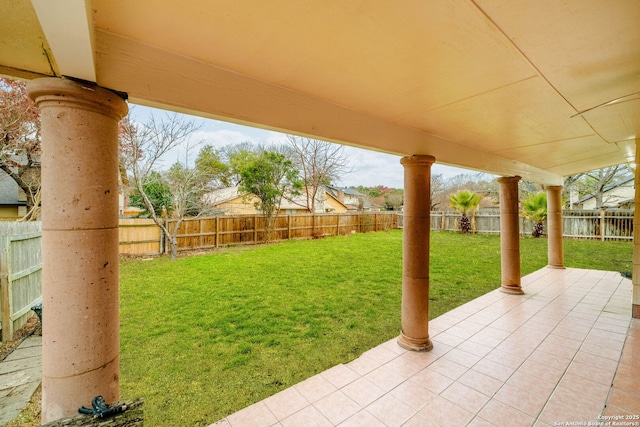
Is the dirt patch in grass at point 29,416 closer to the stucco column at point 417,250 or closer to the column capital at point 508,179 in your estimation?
the stucco column at point 417,250

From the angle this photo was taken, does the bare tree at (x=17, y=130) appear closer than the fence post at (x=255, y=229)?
Yes

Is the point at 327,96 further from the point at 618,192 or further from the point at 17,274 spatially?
the point at 618,192

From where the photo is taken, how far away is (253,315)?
4.19 metres

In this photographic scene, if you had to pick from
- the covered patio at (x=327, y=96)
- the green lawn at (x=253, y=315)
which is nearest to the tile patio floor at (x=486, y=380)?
the covered patio at (x=327, y=96)

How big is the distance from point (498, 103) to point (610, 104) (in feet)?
3.39

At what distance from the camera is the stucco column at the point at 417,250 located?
121 inches

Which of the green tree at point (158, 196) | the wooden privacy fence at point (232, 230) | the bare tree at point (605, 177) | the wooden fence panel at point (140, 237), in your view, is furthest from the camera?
the bare tree at point (605, 177)

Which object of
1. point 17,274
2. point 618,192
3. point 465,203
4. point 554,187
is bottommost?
point 17,274

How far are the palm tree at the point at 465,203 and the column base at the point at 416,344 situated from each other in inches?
487

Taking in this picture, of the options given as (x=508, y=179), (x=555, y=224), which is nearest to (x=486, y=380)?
(x=508, y=179)

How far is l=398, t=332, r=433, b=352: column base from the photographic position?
3076 mm

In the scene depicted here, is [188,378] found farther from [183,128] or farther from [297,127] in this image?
[183,128]

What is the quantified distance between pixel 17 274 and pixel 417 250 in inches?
196

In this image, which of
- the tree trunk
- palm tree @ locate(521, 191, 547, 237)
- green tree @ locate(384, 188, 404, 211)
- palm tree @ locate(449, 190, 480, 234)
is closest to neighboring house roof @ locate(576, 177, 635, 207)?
palm tree @ locate(521, 191, 547, 237)
